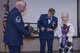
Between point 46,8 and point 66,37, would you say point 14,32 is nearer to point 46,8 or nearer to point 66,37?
point 66,37

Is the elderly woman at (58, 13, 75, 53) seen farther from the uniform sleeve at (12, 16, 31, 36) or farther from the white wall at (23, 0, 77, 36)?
the white wall at (23, 0, 77, 36)

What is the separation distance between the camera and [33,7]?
9.83m

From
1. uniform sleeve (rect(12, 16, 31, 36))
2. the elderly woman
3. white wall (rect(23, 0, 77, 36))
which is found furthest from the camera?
white wall (rect(23, 0, 77, 36))

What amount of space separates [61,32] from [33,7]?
3791 mm

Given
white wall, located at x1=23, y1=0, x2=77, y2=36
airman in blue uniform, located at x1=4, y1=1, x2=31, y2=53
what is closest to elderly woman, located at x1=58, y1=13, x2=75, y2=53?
airman in blue uniform, located at x1=4, y1=1, x2=31, y2=53

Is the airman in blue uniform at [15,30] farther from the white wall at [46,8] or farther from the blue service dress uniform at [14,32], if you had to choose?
the white wall at [46,8]

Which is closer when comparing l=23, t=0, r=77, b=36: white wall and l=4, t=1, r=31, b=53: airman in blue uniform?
l=4, t=1, r=31, b=53: airman in blue uniform

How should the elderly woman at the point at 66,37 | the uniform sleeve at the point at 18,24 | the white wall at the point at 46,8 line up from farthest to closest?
the white wall at the point at 46,8, the elderly woman at the point at 66,37, the uniform sleeve at the point at 18,24

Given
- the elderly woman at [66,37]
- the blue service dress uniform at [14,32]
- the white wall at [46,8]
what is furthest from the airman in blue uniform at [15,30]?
the white wall at [46,8]

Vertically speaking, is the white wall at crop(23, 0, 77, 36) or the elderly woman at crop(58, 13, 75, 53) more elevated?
the white wall at crop(23, 0, 77, 36)

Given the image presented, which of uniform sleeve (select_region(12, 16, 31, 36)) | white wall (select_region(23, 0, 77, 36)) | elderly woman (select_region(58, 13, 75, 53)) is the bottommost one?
elderly woman (select_region(58, 13, 75, 53))

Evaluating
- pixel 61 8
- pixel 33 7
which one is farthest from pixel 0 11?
pixel 61 8

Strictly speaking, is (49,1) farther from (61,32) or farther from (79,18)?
(61,32)

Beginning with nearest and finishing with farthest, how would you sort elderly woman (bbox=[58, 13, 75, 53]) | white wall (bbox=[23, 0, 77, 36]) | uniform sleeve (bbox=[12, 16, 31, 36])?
uniform sleeve (bbox=[12, 16, 31, 36])
elderly woman (bbox=[58, 13, 75, 53])
white wall (bbox=[23, 0, 77, 36])
